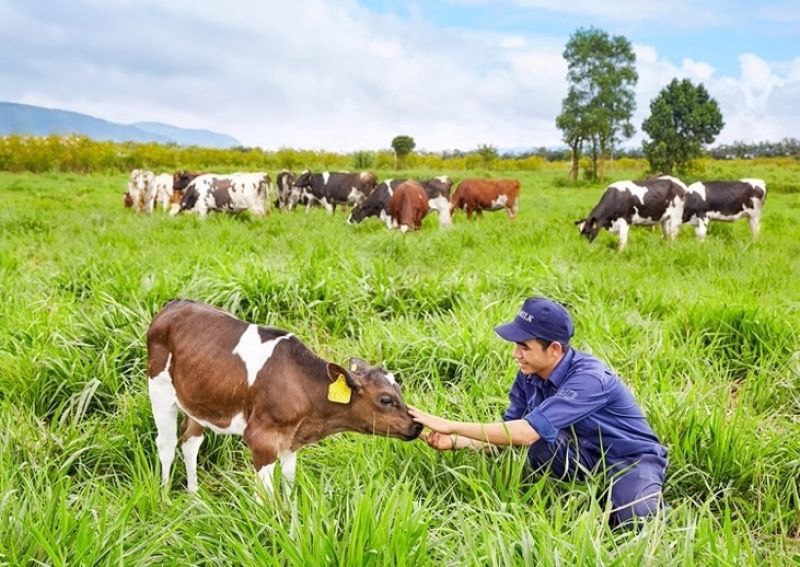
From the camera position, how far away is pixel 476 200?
1777 centimetres

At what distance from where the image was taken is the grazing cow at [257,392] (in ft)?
10.3

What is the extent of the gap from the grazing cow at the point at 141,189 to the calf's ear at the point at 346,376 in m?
15.4

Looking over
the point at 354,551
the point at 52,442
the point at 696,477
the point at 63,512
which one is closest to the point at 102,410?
the point at 52,442

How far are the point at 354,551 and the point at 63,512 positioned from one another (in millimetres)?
1054

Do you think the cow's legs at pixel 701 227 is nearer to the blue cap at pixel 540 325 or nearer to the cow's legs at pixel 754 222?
the cow's legs at pixel 754 222

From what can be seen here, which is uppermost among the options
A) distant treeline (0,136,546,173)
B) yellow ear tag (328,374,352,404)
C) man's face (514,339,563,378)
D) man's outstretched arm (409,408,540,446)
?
distant treeline (0,136,546,173)

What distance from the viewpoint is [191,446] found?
3586 millimetres

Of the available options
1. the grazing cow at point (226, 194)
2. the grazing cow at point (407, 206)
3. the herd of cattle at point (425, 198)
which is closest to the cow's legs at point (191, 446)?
the herd of cattle at point (425, 198)

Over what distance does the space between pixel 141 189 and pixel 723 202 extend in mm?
13801

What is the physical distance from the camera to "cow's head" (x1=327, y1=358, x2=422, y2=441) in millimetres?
3137

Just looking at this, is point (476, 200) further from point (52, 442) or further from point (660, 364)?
point (52, 442)

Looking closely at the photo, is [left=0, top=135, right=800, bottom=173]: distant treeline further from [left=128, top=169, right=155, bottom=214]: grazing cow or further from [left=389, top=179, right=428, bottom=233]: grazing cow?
[left=389, top=179, right=428, bottom=233]: grazing cow

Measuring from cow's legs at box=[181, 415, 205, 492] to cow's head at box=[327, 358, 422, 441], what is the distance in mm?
935

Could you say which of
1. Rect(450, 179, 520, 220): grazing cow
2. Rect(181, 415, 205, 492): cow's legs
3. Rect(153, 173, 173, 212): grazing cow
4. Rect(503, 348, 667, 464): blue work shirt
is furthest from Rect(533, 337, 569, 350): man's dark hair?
Rect(153, 173, 173, 212): grazing cow
